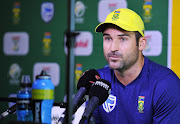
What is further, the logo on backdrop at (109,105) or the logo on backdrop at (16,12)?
the logo on backdrop at (16,12)

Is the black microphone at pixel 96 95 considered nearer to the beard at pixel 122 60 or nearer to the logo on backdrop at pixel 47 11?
the beard at pixel 122 60

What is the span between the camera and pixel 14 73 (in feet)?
8.23

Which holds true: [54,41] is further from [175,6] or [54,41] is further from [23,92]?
[23,92]

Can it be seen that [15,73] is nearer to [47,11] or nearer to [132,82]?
[47,11]

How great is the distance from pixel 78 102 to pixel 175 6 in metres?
1.49

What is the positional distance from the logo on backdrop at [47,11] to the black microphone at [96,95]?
1.49m

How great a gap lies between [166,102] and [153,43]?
0.74 m

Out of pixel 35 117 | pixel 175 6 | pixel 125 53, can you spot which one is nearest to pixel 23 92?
pixel 35 117

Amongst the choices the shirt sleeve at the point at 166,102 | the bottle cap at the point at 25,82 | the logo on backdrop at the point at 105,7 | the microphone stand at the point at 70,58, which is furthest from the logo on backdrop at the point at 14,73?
the microphone stand at the point at 70,58

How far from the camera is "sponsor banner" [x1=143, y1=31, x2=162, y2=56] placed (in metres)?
2.12

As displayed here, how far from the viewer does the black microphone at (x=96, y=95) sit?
84 cm

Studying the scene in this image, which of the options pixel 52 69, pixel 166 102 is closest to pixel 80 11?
pixel 52 69

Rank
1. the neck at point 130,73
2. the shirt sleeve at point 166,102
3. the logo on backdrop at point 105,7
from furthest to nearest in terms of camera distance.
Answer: the logo on backdrop at point 105,7 < the neck at point 130,73 < the shirt sleeve at point 166,102

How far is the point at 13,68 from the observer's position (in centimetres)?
251
